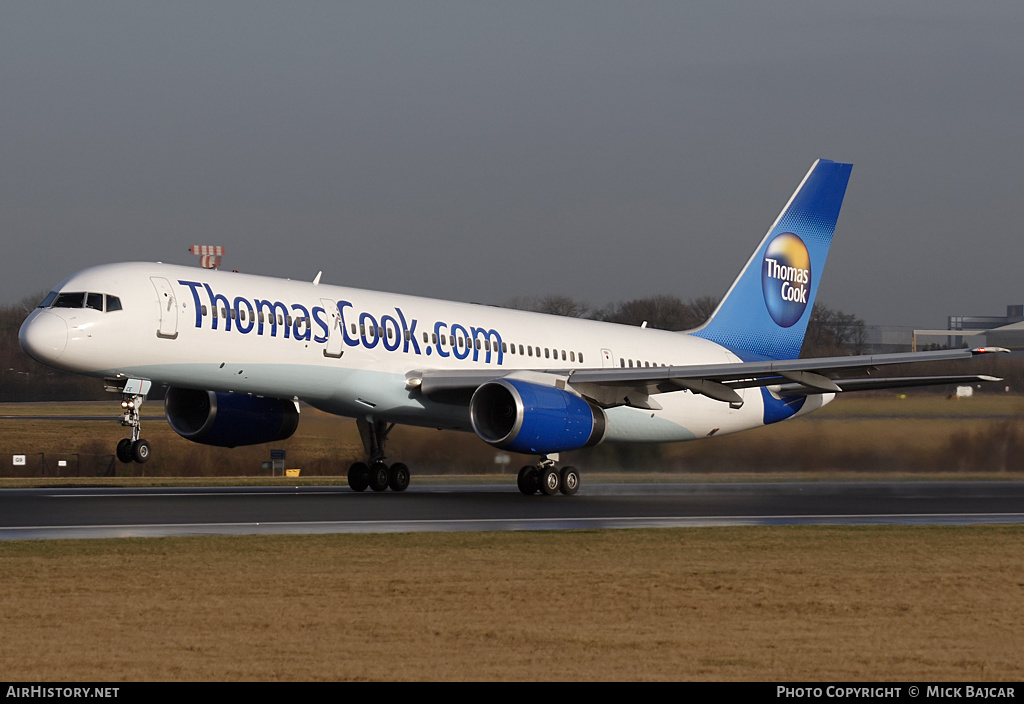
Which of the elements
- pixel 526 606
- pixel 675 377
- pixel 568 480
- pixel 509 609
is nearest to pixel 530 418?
pixel 568 480

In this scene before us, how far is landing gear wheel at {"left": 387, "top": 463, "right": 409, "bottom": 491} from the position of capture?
30.9 meters

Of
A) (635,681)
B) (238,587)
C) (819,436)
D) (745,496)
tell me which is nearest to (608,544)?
(238,587)

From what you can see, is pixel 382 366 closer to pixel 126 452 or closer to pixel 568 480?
pixel 568 480

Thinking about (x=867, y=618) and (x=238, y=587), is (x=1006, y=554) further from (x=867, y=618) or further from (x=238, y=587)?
(x=238, y=587)

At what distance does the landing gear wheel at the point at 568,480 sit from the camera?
2897 centimetres

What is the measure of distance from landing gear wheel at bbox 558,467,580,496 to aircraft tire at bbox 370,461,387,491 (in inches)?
175

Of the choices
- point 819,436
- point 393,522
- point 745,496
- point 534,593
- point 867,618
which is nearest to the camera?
point 867,618

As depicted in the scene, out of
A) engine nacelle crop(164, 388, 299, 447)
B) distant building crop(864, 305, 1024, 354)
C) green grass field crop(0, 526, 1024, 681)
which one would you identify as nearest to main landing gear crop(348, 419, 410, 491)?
engine nacelle crop(164, 388, 299, 447)

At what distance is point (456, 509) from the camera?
23.7m

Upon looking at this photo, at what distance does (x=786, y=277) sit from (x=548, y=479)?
1304 cm

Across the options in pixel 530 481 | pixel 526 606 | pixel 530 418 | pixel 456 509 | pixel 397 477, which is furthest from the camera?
pixel 397 477

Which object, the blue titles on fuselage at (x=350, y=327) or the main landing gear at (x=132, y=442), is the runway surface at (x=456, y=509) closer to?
the main landing gear at (x=132, y=442)

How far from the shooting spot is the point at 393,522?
2039 centimetres

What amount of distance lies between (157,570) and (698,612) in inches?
236
